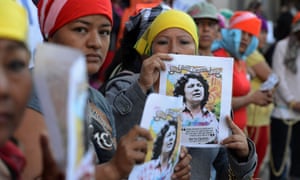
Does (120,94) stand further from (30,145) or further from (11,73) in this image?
(11,73)

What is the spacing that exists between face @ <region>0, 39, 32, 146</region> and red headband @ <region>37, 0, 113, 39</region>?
0.99m

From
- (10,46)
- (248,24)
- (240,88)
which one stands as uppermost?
(248,24)

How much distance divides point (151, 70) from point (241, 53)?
10.1 ft

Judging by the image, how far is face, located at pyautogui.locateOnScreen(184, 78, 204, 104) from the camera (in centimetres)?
263

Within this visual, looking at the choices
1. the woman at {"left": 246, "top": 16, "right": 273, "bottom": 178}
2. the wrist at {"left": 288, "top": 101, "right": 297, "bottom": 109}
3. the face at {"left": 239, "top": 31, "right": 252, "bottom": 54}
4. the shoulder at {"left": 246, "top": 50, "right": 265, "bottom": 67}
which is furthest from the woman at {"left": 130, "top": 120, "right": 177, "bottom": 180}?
the wrist at {"left": 288, "top": 101, "right": 297, "bottom": 109}

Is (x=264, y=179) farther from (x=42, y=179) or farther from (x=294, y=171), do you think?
(x=42, y=179)

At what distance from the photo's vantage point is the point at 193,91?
2639 millimetres

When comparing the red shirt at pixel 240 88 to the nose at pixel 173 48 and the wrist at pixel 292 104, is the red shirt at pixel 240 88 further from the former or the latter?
the nose at pixel 173 48

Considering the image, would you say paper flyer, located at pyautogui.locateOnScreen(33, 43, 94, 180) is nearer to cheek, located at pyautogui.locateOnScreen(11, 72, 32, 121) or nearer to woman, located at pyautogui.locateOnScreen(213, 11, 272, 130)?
cheek, located at pyautogui.locateOnScreen(11, 72, 32, 121)

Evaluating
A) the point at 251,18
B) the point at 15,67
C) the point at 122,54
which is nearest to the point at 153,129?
the point at 15,67

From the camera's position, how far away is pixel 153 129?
2057 millimetres

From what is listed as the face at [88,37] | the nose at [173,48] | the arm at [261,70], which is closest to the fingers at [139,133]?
A: the face at [88,37]

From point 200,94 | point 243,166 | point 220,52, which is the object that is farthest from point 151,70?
point 220,52

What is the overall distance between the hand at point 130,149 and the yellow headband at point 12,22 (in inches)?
21.2
